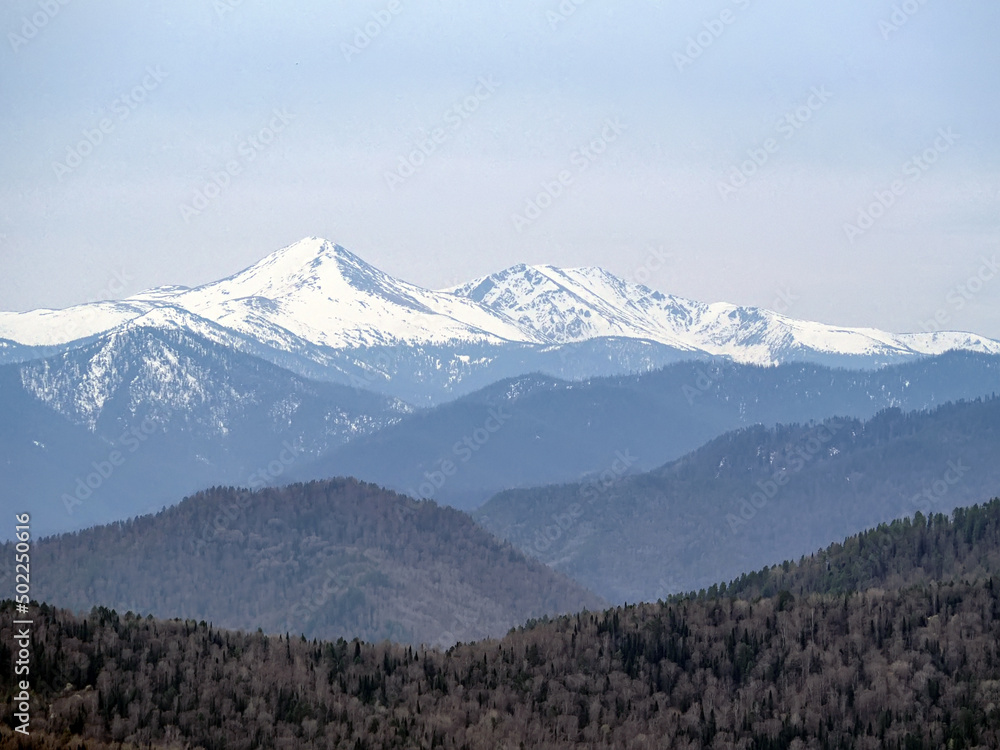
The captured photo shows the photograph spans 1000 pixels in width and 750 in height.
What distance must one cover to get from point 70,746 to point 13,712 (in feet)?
28.5

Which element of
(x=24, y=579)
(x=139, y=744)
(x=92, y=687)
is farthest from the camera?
(x=92, y=687)

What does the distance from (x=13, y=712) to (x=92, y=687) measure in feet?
70.4

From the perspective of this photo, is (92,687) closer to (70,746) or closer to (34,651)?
(34,651)

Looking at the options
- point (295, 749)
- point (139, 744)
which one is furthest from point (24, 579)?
point (295, 749)

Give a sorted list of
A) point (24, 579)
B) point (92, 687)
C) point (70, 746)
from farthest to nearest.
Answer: point (92, 687)
point (70, 746)
point (24, 579)

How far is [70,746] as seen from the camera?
175 m

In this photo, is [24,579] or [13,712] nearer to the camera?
[24,579]

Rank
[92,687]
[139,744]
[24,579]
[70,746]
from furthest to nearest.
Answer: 1. [92,687]
2. [139,744]
3. [70,746]
4. [24,579]

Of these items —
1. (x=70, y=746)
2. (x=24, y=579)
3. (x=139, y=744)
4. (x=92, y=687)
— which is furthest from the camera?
(x=92, y=687)

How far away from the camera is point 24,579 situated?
505ft

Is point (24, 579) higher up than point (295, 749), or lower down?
higher up

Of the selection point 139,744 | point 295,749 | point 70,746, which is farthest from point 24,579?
point 295,749

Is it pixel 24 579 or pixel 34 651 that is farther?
pixel 34 651

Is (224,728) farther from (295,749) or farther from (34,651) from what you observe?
(34,651)
